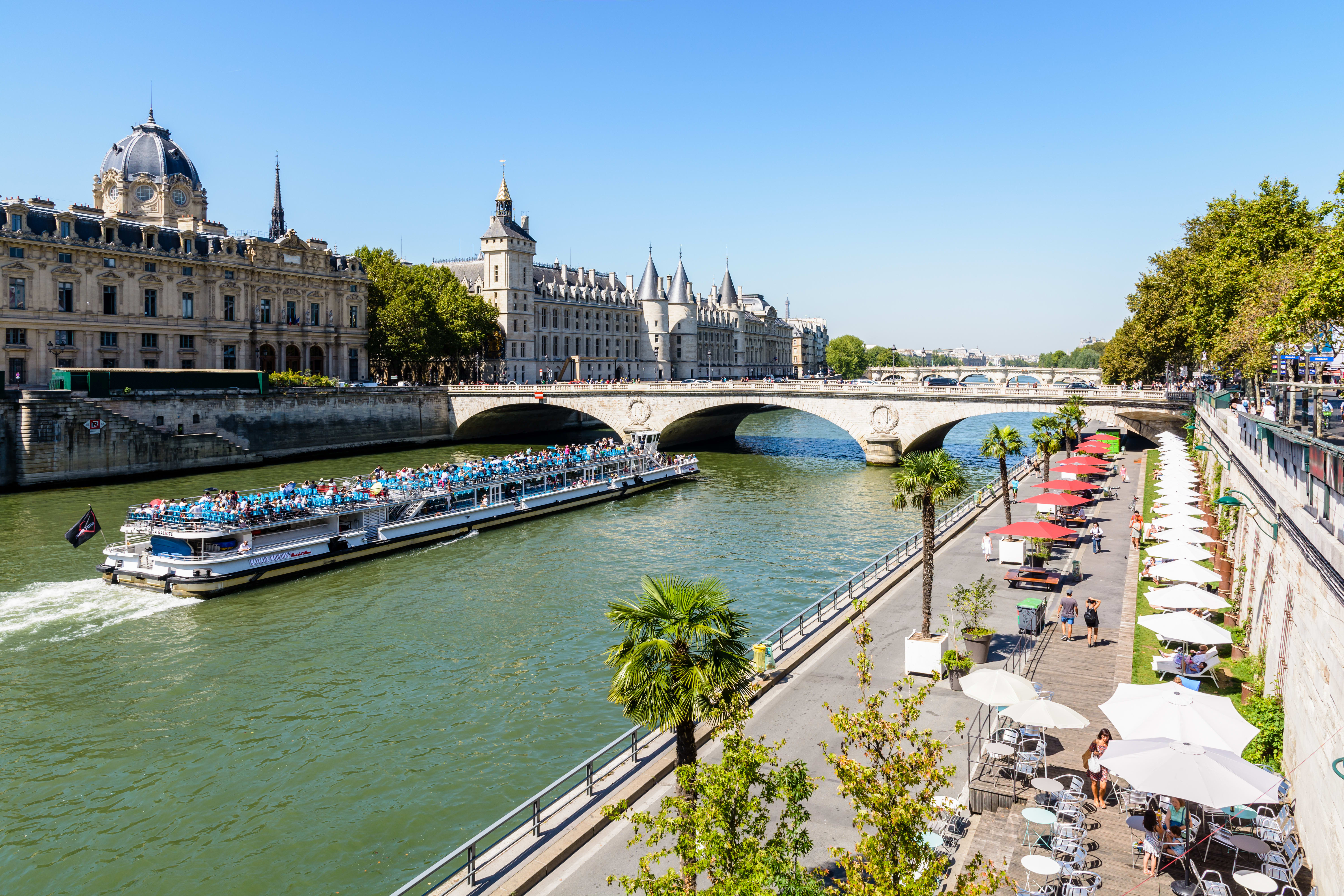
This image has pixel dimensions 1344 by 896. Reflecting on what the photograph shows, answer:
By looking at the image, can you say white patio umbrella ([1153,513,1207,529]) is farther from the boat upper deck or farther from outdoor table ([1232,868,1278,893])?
the boat upper deck

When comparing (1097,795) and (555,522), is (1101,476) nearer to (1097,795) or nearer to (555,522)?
(555,522)

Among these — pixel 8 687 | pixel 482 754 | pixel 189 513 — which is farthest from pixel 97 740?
pixel 189 513

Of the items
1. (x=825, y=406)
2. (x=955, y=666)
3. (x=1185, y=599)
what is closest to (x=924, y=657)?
(x=955, y=666)

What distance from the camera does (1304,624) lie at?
1320 cm

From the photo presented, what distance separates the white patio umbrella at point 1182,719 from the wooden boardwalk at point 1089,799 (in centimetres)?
137

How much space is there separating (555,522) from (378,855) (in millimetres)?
32264

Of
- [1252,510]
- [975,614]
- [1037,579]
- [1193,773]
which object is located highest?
[1252,510]

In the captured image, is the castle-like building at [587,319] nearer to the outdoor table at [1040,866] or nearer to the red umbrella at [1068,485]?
the red umbrella at [1068,485]

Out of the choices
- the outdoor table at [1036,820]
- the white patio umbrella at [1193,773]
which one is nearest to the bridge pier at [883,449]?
the outdoor table at [1036,820]

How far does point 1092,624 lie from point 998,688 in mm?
8011

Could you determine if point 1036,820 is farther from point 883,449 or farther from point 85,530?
point 883,449

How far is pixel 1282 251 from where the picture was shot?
40.8 metres

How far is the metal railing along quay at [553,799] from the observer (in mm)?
12344

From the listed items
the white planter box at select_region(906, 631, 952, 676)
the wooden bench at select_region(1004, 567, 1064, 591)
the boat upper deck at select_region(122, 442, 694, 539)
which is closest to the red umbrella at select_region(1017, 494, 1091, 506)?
the wooden bench at select_region(1004, 567, 1064, 591)
